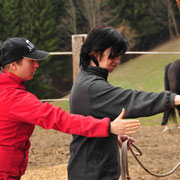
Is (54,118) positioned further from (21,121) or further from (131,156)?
(131,156)

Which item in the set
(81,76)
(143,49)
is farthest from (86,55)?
(143,49)

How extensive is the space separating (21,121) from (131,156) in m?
3.34

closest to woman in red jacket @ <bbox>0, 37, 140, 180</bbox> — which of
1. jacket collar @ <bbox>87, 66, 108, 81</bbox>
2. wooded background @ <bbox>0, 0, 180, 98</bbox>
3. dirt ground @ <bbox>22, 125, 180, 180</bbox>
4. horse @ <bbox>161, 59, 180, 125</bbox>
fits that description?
jacket collar @ <bbox>87, 66, 108, 81</bbox>

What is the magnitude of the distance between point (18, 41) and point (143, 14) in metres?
22.6

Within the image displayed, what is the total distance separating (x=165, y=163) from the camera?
4.46 m

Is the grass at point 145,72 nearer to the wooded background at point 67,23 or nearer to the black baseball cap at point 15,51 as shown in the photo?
the wooded background at point 67,23

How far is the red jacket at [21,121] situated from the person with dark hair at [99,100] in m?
0.09

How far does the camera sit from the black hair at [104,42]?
156 cm

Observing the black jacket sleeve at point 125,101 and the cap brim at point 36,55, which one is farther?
the cap brim at point 36,55

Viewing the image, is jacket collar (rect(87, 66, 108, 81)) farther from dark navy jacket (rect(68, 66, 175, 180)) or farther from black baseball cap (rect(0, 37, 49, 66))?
black baseball cap (rect(0, 37, 49, 66))

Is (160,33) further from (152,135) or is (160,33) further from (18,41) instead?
(18,41)

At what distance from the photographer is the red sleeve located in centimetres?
143

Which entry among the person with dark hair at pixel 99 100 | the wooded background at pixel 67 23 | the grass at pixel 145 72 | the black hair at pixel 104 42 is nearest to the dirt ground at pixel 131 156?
the person with dark hair at pixel 99 100

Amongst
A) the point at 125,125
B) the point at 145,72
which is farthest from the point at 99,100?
the point at 145,72
